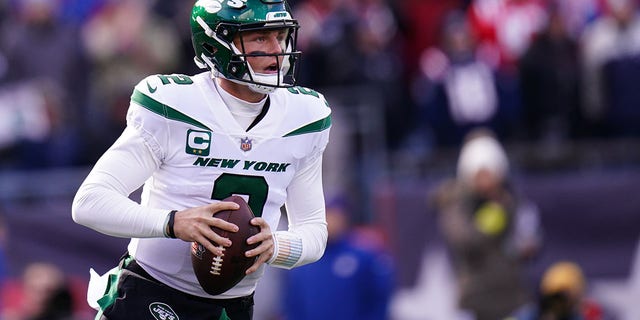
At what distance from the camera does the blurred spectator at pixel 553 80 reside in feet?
36.8

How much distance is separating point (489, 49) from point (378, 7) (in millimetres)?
1230

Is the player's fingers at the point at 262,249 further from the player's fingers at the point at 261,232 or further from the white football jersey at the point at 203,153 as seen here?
the white football jersey at the point at 203,153

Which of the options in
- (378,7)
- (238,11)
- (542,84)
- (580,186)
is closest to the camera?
(238,11)

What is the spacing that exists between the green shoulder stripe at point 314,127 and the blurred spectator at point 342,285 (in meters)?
4.08

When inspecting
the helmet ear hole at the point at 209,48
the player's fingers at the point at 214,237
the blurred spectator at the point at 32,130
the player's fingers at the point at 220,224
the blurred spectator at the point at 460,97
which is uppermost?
the blurred spectator at the point at 460,97

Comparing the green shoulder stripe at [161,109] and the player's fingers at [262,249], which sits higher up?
the green shoulder stripe at [161,109]

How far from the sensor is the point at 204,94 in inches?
184

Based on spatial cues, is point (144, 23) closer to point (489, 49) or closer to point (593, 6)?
point (489, 49)

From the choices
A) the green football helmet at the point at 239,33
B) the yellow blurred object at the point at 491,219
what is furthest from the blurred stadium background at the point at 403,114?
the green football helmet at the point at 239,33

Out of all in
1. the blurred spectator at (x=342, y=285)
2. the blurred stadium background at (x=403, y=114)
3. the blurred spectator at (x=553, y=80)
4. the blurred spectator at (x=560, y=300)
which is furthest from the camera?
the blurred spectator at (x=553, y=80)

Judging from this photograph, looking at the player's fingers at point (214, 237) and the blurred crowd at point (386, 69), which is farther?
the blurred crowd at point (386, 69)

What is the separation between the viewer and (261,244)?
4480 mm

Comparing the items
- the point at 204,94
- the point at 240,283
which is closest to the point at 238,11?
the point at 204,94

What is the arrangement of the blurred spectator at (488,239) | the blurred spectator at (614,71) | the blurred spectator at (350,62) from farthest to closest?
the blurred spectator at (350,62) < the blurred spectator at (614,71) < the blurred spectator at (488,239)
